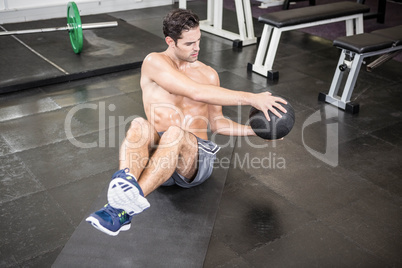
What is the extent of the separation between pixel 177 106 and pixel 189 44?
1.10ft

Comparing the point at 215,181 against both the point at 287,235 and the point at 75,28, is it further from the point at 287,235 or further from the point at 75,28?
the point at 75,28

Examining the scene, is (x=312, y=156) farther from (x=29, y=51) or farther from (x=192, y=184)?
(x=29, y=51)

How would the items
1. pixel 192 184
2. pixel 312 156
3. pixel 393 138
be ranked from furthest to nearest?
1. pixel 393 138
2. pixel 312 156
3. pixel 192 184

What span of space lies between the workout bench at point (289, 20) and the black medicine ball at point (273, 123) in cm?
234

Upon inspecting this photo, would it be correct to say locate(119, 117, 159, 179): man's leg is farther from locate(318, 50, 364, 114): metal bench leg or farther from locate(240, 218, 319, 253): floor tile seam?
locate(318, 50, 364, 114): metal bench leg

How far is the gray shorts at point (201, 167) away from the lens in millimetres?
2246

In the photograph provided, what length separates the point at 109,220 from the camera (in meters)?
1.74

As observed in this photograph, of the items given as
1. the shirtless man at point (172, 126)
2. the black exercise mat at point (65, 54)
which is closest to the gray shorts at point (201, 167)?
the shirtless man at point (172, 126)

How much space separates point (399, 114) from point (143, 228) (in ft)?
8.15

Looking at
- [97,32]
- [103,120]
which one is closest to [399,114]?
[103,120]

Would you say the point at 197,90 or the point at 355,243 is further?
the point at 355,243

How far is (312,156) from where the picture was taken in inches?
118

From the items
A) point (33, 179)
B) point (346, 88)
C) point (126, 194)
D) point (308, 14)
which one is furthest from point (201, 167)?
point (308, 14)

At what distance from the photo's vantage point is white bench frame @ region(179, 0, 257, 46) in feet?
16.8
